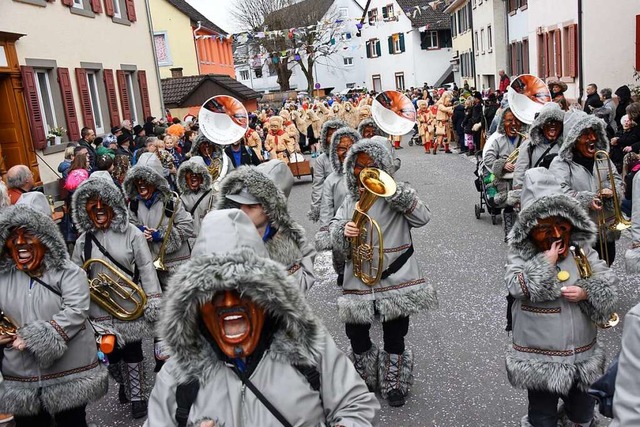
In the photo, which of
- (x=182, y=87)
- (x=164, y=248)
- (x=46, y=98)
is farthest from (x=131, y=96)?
(x=164, y=248)

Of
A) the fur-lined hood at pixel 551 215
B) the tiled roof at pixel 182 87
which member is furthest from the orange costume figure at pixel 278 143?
the tiled roof at pixel 182 87

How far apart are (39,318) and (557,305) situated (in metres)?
3.11

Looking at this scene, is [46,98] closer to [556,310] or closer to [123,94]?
[123,94]

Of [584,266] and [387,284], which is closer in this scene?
[584,266]

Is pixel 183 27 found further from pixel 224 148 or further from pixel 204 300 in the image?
pixel 204 300

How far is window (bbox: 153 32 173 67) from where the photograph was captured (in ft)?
113

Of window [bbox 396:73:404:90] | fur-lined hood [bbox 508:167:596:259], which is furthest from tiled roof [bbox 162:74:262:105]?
window [bbox 396:73:404:90]

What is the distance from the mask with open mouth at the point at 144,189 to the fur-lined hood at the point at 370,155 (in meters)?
Answer: 2.25

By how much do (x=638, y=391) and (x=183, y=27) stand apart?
116 feet

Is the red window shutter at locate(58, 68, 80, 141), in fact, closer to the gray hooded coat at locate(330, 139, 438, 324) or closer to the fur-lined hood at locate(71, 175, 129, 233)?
the fur-lined hood at locate(71, 175, 129, 233)

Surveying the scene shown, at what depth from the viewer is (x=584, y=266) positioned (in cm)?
389

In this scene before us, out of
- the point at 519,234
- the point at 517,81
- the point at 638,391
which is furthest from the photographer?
the point at 517,81

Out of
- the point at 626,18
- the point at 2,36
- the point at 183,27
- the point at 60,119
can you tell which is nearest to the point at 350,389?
the point at 2,36

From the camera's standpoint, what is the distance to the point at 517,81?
30.4 ft
